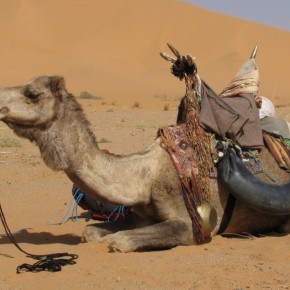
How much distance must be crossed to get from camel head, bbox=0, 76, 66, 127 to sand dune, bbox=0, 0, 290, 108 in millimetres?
39697

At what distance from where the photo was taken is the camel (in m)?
5.99

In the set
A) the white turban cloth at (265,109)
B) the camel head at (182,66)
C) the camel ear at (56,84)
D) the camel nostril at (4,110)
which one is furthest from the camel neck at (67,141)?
the white turban cloth at (265,109)

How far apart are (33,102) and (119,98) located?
31.9 m

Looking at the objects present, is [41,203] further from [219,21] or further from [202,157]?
[219,21]

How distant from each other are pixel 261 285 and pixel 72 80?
43029 mm

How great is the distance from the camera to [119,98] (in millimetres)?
37812

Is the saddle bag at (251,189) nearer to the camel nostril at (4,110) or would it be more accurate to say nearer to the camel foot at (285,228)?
the camel foot at (285,228)

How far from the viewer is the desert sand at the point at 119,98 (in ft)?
Result: 17.1

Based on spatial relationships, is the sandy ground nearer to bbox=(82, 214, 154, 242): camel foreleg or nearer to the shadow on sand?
the shadow on sand

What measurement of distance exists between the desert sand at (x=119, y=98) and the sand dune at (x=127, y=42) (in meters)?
0.10

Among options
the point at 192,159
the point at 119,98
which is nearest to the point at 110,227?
the point at 192,159

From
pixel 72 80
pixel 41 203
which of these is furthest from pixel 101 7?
pixel 41 203

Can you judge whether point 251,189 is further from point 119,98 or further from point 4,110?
point 119,98

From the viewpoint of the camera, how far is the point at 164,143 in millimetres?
6469
